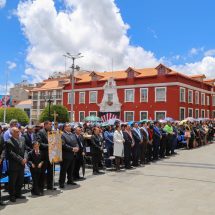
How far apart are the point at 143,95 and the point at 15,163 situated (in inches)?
1593

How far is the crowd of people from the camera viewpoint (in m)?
7.75

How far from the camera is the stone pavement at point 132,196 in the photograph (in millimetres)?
6750

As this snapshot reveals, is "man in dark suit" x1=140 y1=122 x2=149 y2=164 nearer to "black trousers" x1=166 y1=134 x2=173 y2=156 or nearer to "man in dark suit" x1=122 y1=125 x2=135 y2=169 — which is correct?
"man in dark suit" x1=122 y1=125 x2=135 y2=169

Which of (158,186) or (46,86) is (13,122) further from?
(46,86)

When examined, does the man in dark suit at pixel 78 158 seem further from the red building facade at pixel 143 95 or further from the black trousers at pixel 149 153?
the red building facade at pixel 143 95

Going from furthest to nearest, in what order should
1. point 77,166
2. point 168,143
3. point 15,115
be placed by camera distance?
point 15,115
point 168,143
point 77,166

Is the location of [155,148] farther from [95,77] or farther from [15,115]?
[15,115]

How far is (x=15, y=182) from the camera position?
772cm

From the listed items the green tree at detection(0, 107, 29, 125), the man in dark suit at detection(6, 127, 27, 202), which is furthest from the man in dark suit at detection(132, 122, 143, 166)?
the green tree at detection(0, 107, 29, 125)

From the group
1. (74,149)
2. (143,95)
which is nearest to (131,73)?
(143,95)

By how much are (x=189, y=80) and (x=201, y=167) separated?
36097 millimetres

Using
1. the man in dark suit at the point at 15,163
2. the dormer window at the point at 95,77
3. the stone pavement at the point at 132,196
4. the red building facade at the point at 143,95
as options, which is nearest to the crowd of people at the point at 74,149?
the man in dark suit at the point at 15,163

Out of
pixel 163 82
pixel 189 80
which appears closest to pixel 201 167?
pixel 163 82

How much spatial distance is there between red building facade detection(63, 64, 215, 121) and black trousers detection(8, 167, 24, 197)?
38.1 metres
